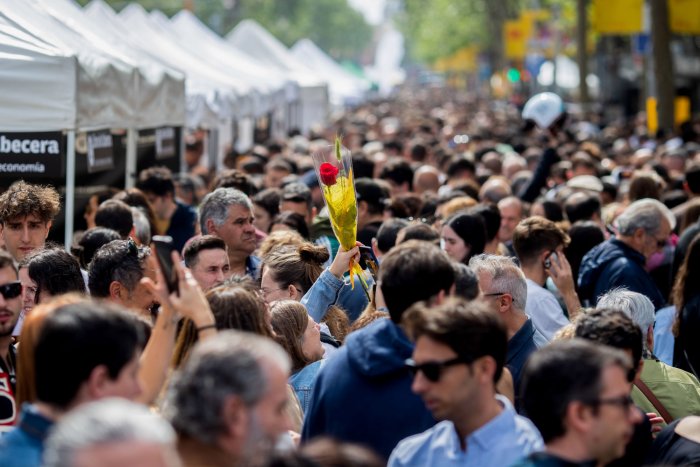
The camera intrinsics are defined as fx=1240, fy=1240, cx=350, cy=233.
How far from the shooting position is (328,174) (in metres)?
6.11

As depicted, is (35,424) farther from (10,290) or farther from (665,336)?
(665,336)

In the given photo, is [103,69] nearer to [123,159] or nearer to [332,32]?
[123,159]

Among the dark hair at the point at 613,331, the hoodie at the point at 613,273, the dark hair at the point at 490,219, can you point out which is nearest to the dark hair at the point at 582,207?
the dark hair at the point at 490,219

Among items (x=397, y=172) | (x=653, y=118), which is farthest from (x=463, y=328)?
(x=653, y=118)

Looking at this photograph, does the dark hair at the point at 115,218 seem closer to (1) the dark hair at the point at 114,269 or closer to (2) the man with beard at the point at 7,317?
(1) the dark hair at the point at 114,269

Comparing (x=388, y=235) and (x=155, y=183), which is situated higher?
(x=155, y=183)

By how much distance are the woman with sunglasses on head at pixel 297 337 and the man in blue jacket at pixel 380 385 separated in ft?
3.78

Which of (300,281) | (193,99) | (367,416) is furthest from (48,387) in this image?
(193,99)

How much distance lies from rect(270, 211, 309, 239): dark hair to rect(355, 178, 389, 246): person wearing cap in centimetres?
42

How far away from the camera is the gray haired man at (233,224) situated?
805 centimetres

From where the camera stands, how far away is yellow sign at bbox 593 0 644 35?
27.9 metres

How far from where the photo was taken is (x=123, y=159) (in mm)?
12094

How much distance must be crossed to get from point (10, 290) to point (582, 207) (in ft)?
20.1

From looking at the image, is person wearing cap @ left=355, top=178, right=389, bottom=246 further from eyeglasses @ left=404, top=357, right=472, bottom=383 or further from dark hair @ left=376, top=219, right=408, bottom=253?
eyeglasses @ left=404, top=357, right=472, bottom=383
